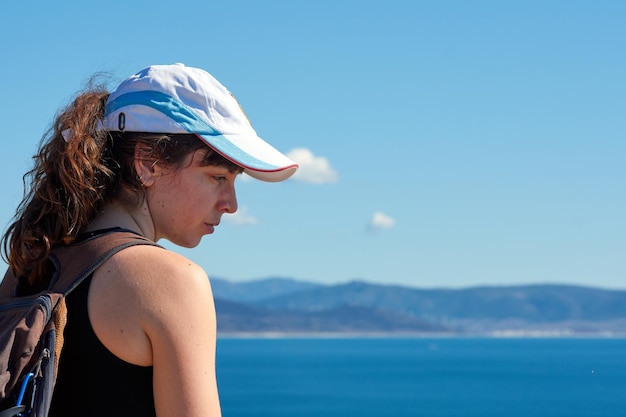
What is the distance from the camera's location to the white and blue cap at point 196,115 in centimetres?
144

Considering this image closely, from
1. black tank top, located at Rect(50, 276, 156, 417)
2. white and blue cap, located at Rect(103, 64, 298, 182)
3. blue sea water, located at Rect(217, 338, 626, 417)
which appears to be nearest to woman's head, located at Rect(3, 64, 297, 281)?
white and blue cap, located at Rect(103, 64, 298, 182)

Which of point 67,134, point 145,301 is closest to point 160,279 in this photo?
point 145,301

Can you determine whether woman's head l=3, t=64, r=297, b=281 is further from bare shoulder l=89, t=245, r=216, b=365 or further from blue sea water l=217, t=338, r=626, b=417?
blue sea water l=217, t=338, r=626, b=417

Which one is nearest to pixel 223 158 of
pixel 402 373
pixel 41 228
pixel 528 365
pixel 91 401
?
pixel 41 228

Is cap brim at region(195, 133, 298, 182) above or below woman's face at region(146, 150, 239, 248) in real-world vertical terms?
above

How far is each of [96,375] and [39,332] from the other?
0.11 m

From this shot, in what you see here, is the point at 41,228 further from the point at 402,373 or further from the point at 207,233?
the point at 402,373

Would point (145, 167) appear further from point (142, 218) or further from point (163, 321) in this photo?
point (163, 321)

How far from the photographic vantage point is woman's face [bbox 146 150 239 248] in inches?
58.8

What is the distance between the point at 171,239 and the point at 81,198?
164 mm

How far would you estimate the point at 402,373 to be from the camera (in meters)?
116

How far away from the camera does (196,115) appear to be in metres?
1.45

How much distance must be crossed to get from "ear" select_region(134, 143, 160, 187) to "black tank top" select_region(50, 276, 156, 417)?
0.20 meters

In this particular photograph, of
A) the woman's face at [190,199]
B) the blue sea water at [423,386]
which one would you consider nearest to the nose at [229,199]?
the woman's face at [190,199]
